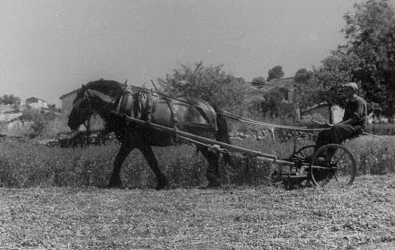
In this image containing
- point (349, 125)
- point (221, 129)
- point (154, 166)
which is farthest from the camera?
point (221, 129)

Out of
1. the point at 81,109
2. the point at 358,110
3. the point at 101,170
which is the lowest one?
the point at 101,170

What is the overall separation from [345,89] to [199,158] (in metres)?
2.92

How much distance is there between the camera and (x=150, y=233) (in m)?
5.22

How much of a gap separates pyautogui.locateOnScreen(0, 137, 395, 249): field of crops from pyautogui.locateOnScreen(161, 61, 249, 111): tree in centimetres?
1146

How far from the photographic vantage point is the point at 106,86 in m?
8.98

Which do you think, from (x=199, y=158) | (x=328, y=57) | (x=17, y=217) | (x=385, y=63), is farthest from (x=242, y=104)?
(x=17, y=217)

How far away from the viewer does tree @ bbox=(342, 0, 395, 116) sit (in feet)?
98.4

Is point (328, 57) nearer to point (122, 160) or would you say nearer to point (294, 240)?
point (122, 160)

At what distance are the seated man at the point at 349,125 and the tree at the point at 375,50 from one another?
21.3 m

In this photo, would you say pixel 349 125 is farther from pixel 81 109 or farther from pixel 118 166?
pixel 81 109

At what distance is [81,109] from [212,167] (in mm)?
2540

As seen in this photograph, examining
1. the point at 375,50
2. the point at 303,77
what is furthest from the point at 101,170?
the point at 303,77

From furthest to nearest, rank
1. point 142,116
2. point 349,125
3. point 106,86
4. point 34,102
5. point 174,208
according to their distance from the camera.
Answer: point 34,102
point 106,86
point 142,116
point 349,125
point 174,208

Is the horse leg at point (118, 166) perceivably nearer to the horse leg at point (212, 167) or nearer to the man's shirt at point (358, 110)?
the horse leg at point (212, 167)
